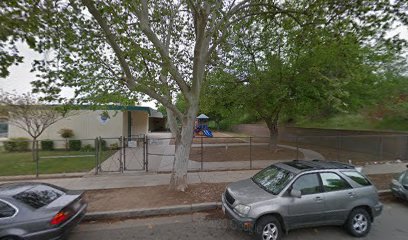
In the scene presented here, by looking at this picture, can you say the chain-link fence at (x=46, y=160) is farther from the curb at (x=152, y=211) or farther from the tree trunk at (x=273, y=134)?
the tree trunk at (x=273, y=134)

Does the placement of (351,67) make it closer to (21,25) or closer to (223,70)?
(223,70)

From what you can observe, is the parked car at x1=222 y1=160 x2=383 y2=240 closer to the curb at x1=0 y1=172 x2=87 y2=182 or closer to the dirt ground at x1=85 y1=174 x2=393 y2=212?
the dirt ground at x1=85 y1=174 x2=393 y2=212

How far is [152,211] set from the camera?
5.83 metres

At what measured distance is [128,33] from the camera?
7648 mm

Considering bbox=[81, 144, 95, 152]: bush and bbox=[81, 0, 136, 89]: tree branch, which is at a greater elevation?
bbox=[81, 0, 136, 89]: tree branch

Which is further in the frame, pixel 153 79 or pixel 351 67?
pixel 351 67

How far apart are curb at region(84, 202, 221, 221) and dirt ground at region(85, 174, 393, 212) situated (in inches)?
8.7

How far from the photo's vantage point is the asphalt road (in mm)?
4688

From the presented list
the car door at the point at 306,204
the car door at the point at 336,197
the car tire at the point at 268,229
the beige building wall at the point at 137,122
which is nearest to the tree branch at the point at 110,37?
the car tire at the point at 268,229

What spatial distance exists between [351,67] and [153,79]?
8386mm

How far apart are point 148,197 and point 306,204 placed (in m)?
4.36

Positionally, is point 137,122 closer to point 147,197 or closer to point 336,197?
point 147,197

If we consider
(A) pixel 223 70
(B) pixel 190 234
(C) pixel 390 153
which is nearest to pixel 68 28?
(B) pixel 190 234

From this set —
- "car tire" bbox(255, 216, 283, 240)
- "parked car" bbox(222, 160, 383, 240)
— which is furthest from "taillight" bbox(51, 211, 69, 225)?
"car tire" bbox(255, 216, 283, 240)
